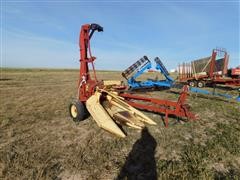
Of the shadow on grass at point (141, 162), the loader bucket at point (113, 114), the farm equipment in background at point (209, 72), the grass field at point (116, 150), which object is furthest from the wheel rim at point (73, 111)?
the farm equipment in background at point (209, 72)

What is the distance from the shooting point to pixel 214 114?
7289 millimetres

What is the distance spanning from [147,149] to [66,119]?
11.3 feet

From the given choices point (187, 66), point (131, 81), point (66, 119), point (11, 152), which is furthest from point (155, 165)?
point (187, 66)

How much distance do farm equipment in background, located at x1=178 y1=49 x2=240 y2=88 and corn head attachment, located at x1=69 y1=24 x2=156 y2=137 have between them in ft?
38.1

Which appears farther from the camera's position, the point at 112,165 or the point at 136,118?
the point at 136,118

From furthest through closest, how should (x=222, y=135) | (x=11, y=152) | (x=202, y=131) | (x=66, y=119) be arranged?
(x=66, y=119) → (x=202, y=131) → (x=222, y=135) → (x=11, y=152)

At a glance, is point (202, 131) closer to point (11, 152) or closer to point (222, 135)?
point (222, 135)

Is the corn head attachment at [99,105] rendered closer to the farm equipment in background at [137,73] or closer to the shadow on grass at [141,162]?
the shadow on grass at [141,162]

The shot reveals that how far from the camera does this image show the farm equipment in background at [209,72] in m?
15.7

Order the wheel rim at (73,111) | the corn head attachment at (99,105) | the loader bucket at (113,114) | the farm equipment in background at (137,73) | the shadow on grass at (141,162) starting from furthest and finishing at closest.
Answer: the farm equipment in background at (137,73) < the wheel rim at (73,111) < the corn head attachment at (99,105) < the loader bucket at (113,114) < the shadow on grass at (141,162)

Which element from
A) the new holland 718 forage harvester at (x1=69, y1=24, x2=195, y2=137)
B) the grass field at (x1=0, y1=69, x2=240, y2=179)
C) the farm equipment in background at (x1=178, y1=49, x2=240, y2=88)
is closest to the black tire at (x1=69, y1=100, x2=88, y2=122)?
the new holland 718 forage harvester at (x1=69, y1=24, x2=195, y2=137)

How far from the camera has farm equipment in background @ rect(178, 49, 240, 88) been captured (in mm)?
15680

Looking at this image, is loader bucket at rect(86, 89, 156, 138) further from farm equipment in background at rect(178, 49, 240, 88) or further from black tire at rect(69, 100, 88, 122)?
farm equipment in background at rect(178, 49, 240, 88)

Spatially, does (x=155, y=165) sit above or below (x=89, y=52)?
below
